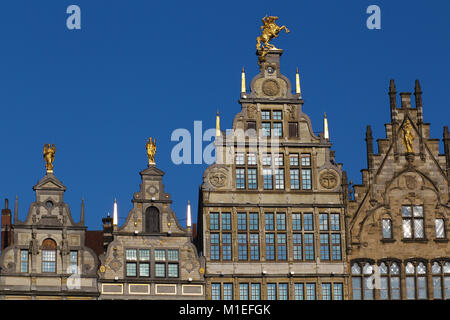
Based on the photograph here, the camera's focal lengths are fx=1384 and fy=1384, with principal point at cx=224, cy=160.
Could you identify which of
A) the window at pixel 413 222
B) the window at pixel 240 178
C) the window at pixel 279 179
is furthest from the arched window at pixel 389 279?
the window at pixel 240 178

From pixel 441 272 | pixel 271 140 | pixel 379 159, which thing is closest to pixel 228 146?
pixel 271 140

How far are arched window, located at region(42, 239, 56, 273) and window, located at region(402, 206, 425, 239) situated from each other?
56.0 feet

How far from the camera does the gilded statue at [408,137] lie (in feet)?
226

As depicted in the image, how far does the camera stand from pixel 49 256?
6569 cm

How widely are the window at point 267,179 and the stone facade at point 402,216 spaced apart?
3.84m

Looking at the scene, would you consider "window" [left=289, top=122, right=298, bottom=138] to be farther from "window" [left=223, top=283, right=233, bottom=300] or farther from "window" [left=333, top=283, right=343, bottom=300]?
"window" [left=223, top=283, right=233, bottom=300]

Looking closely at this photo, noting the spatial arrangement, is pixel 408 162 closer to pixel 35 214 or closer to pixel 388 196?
pixel 388 196

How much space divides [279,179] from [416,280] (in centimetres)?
828

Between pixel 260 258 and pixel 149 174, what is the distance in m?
6.75

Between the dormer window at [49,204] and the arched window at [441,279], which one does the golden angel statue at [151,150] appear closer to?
the dormer window at [49,204]

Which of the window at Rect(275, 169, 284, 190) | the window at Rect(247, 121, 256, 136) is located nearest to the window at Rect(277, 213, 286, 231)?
the window at Rect(275, 169, 284, 190)

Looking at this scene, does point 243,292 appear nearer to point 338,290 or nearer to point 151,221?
point 338,290

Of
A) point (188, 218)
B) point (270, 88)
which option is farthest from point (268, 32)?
point (188, 218)

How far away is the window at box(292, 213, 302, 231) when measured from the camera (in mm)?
67500
